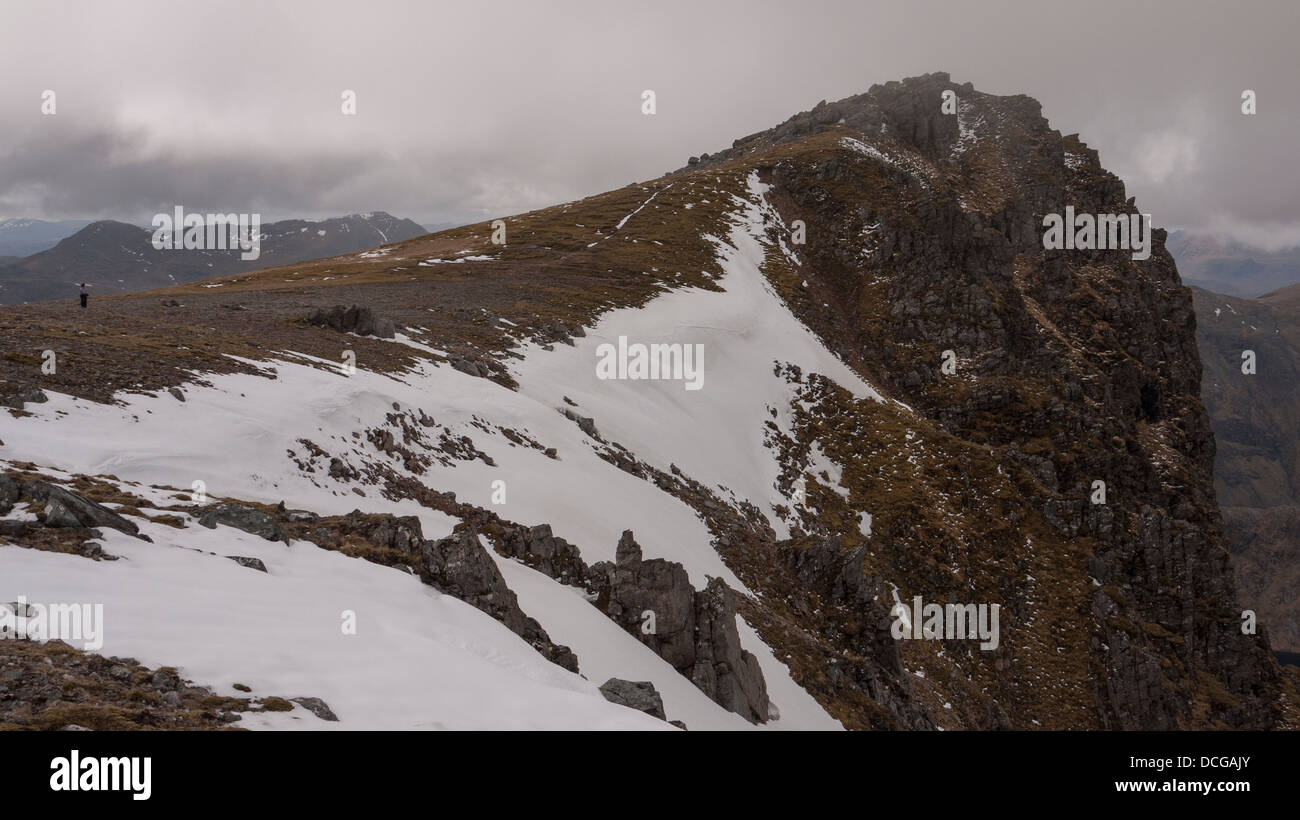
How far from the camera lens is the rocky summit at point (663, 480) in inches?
483

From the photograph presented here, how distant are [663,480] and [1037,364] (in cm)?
5345

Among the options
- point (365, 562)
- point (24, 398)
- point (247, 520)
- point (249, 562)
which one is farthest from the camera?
point (24, 398)

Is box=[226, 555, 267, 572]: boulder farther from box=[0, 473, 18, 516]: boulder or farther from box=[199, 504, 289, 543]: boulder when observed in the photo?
box=[0, 473, 18, 516]: boulder

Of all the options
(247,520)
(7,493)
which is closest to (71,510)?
(7,493)

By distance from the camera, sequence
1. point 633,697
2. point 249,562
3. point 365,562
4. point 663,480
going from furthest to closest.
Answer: point 663,480 < point 365,562 < point 633,697 < point 249,562

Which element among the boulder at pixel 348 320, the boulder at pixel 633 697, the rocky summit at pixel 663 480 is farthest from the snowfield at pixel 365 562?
the boulder at pixel 348 320

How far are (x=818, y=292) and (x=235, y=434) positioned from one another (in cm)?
6670

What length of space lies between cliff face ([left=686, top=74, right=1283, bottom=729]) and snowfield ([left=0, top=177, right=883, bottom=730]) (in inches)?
876

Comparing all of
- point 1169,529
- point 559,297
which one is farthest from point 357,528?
point 1169,529

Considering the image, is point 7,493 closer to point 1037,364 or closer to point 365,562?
point 365,562

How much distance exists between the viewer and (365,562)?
1495 centimetres

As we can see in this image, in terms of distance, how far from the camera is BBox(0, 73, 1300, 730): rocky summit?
12.3 metres

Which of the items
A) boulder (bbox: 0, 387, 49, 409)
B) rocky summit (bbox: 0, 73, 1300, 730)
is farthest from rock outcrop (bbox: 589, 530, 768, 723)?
boulder (bbox: 0, 387, 49, 409)

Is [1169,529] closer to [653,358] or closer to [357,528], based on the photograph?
[653,358]
